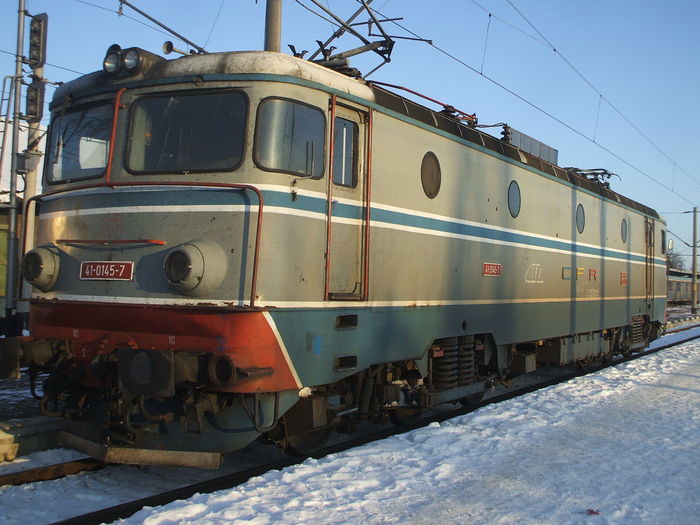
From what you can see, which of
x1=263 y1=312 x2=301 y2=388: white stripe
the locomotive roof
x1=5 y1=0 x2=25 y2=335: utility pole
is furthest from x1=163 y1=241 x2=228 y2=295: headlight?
x1=5 y1=0 x2=25 y2=335: utility pole

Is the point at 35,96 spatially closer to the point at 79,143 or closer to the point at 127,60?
the point at 79,143

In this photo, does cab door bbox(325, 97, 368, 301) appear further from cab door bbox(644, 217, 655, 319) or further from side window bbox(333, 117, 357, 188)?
cab door bbox(644, 217, 655, 319)

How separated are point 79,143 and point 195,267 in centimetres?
224

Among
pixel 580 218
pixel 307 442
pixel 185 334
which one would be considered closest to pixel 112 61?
pixel 185 334

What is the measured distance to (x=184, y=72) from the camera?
5969mm

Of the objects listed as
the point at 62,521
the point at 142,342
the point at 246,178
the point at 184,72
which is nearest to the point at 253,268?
the point at 246,178

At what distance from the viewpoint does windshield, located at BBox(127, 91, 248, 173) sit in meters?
5.79

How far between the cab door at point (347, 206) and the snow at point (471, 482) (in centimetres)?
164

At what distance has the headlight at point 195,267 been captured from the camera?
529 centimetres

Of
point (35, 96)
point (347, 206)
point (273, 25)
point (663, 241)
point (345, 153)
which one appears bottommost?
point (347, 206)

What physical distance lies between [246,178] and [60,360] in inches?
95.1

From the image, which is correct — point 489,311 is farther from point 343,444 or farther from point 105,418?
point 105,418

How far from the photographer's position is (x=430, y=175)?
24.9 ft

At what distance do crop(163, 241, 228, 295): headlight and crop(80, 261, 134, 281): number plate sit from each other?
1.74 feet
